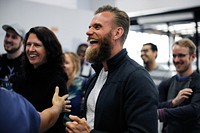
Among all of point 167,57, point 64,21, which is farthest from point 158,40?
point 64,21

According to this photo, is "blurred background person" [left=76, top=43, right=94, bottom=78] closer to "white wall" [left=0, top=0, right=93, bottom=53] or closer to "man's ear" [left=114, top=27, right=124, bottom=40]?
"white wall" [left=0, top=0, right=93, bottom=53]

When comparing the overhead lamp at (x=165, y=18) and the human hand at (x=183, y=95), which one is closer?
the human hand at (x=183, y=95)

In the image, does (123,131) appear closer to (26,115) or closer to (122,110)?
(122,110)

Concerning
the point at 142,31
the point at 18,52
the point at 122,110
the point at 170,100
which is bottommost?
the point at 170,100

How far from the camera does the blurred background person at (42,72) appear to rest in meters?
1.61

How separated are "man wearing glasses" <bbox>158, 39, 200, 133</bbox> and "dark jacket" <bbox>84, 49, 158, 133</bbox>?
0.88 meters

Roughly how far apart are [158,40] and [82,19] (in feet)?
4.29

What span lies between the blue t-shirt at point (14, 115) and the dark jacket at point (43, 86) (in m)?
0.61

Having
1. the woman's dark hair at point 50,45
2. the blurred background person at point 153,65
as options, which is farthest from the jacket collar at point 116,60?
the blurred background person at point 153,65

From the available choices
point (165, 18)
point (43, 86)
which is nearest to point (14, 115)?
point (43, 86)

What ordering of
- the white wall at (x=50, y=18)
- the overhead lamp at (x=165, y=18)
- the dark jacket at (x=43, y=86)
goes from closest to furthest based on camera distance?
the dark jacket at (x=43, y=86) < the white wall at (x=50, y=18) < the overhead lamp at (x=165, y=18)

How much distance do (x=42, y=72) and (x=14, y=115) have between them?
2.68 feet

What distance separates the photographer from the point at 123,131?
1.18m

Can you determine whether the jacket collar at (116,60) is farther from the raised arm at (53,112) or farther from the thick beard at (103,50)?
the raised arm at (53,112)
